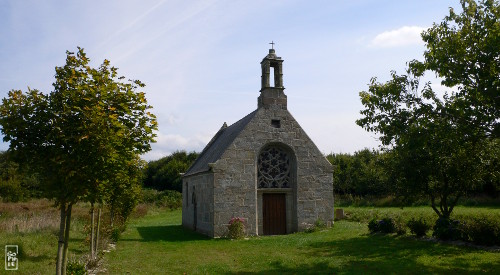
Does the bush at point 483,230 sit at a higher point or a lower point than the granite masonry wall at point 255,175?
lower

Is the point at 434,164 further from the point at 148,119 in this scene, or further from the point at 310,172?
the point at 148,119

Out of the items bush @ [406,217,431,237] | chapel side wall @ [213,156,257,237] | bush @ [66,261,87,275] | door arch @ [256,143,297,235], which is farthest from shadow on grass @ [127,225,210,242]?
bush @ [66,261,87,275]

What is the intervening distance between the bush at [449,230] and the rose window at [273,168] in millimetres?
8170

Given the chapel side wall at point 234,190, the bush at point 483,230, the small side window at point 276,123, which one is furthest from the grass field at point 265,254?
the small side window at point 276,123

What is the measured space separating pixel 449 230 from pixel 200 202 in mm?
12802

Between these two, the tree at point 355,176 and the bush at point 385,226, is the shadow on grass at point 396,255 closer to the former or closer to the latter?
the bush at point 385,226

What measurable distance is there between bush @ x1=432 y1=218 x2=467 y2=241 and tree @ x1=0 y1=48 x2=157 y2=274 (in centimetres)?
1288

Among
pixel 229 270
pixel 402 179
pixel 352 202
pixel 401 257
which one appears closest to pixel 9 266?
pixel 229 270

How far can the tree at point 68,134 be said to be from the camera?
7.21 meters

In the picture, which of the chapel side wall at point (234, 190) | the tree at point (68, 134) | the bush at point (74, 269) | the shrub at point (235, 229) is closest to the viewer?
the tree at point (68, 134)

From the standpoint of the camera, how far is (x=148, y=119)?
816 cm

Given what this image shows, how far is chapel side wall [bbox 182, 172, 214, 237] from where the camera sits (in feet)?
68.2

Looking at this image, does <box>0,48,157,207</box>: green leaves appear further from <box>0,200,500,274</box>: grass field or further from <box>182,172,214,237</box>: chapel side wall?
<box>182,172,214,237</box>: chapel side wall

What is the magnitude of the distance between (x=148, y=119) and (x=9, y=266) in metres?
6.05
